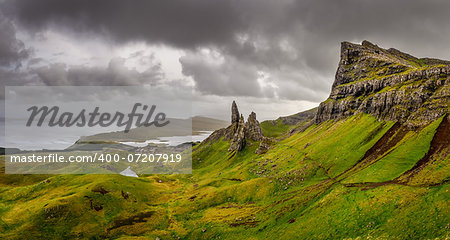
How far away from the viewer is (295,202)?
65938 millimetres

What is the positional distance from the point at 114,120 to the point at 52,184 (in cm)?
4547

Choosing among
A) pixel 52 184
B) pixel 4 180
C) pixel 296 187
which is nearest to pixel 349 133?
pixel 296 187

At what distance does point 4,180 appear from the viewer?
122 m

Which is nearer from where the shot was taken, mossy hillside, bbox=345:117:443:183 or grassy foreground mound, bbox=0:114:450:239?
grassy foreground mound, bbox=0:114:450:239

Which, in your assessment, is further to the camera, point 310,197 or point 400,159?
point 400,159

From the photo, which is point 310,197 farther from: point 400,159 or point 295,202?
point 400,159

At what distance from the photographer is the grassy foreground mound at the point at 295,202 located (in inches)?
1770

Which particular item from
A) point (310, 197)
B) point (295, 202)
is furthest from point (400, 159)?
point (295, 202)

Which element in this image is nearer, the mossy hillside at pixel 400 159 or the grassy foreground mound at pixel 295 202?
the grassy foreground mound at pixel 295 202

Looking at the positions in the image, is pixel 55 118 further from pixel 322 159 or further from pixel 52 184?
pixel 322 159

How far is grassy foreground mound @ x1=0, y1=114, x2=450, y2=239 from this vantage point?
4497 cm

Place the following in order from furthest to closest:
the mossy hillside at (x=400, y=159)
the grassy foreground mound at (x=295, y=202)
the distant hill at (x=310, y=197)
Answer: the mossy hillside at (x=400, y=159) → the distant hill at (x=310, y=197) → the grassy foreground mound at (x=295, y=202)

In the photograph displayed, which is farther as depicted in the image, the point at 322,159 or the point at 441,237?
the point at 322,159

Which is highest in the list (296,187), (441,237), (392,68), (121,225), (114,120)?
(392,68)
